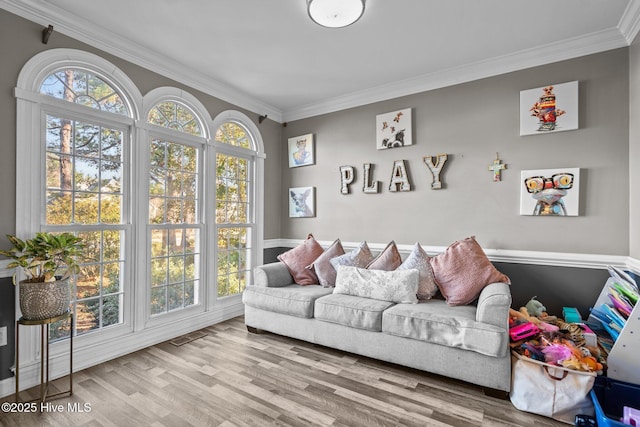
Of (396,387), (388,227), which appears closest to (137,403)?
(396,387)

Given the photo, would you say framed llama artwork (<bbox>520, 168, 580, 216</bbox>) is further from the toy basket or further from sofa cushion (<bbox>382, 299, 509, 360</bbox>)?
the toy basket

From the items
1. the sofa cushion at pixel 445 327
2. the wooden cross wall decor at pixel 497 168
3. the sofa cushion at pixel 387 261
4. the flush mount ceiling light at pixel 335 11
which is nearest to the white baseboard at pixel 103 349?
the sofa cushion at pixel 387 261

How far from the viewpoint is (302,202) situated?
4258 millimetres

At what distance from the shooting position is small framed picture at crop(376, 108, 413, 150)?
346cm

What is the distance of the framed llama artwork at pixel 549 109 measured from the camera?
2.67m

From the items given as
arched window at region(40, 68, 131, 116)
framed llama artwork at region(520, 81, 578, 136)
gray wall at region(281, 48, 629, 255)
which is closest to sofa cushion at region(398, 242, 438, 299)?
gray wall at region(281, 48, 629, 255)

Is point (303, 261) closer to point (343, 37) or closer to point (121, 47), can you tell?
point (343, 37)

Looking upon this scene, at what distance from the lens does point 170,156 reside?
320 cm

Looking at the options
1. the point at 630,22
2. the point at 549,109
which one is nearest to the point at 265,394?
the point at 549,109

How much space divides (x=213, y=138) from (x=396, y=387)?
3051mm

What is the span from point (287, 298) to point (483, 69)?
116 inches

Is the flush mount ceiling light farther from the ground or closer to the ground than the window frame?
farther from the ground

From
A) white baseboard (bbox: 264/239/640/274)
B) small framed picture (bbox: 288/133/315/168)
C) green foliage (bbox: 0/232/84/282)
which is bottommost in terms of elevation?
white baseboard (bbox: 264/239/640/274)

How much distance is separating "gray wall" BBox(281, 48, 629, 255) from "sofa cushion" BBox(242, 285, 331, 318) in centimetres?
104
